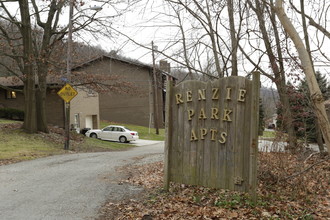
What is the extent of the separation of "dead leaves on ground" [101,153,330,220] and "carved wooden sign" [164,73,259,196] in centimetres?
34

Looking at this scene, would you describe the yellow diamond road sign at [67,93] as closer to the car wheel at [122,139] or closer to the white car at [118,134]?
the white car at [118,134]

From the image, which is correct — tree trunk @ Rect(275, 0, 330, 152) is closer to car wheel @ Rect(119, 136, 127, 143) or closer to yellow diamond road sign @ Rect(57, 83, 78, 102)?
yellow diamond road sign @ Rect(57, 83, 78, 102)

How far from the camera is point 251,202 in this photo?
561 cm

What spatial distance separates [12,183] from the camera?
8.42 metres

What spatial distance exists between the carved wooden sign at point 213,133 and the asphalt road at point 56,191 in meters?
1.62

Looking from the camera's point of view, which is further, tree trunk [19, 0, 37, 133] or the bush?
the bush

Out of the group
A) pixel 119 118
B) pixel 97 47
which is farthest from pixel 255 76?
pixel 119 118

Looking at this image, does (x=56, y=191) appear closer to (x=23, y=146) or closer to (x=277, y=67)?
(x=277, y=67)

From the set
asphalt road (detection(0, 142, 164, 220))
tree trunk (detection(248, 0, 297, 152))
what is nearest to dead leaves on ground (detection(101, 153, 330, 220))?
asphalt road (detection(0, 142, 164, 220))

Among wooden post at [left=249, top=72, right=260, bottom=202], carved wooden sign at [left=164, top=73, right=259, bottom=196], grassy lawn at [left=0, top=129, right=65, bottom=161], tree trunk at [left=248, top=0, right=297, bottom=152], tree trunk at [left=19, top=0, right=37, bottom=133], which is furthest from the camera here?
tree trunk at [left=19, top=0, right=37, bottom=133]

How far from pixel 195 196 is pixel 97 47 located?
58.7 ft

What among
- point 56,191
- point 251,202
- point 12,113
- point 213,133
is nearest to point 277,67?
point 213,133

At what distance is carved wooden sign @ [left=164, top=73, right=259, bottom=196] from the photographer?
565 cm

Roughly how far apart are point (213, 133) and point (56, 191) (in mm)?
3855
